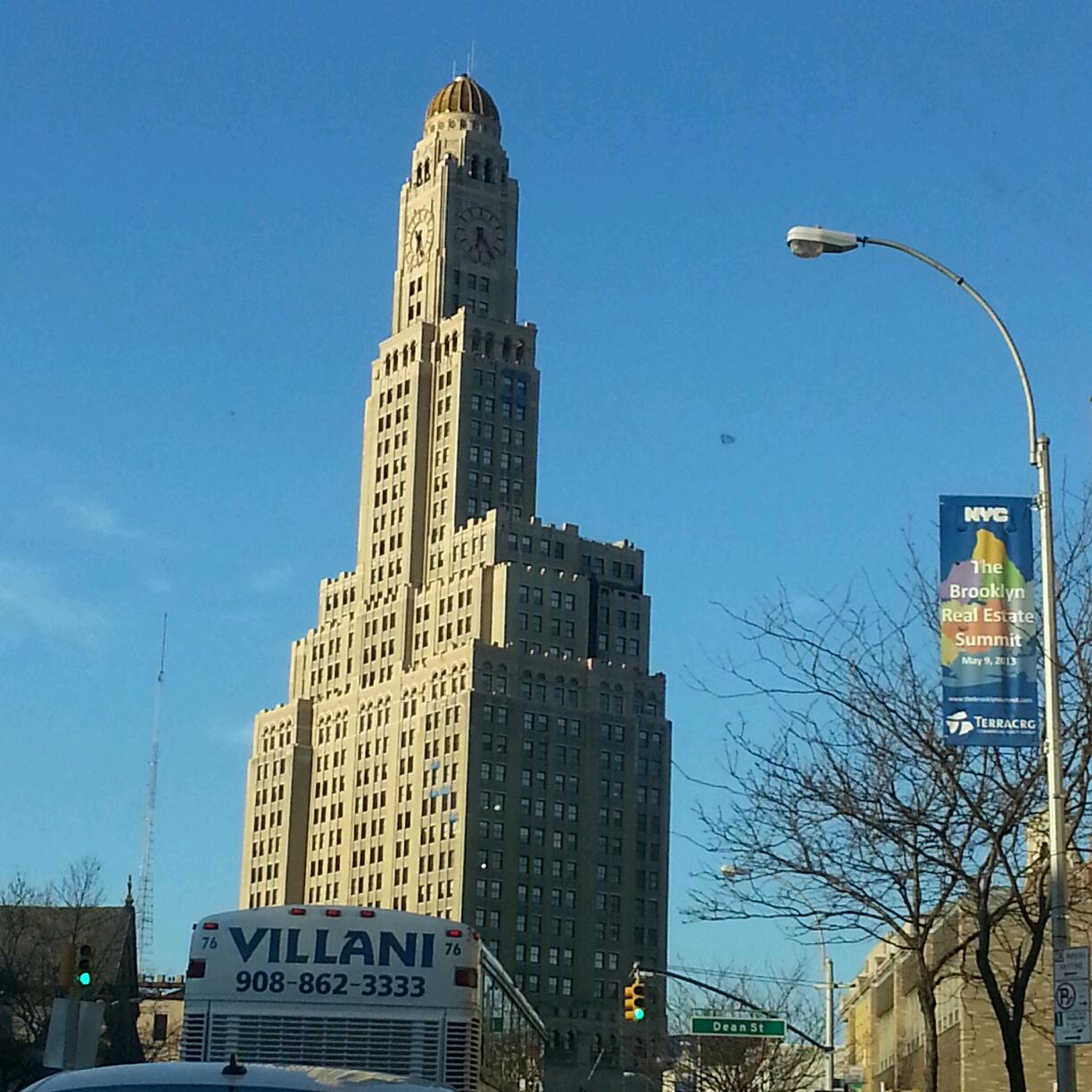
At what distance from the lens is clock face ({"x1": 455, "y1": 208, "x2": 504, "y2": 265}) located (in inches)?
6629

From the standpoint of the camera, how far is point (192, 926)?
20.4m

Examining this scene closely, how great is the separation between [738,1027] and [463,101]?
133m

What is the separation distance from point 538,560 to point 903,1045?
3806 inches

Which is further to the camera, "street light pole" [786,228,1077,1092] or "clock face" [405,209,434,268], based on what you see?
"clock face" [405,209,434,268]

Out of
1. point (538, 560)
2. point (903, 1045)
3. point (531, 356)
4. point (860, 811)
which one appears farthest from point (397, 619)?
point (860, 811)

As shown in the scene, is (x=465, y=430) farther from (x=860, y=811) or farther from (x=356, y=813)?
(x=860, y=811)

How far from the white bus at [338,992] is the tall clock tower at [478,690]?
13699 cm

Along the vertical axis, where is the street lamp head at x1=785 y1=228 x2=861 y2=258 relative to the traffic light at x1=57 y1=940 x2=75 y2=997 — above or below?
above

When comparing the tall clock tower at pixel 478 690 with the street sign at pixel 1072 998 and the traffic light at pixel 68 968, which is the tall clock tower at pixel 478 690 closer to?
the traffic light at pixel 68 968

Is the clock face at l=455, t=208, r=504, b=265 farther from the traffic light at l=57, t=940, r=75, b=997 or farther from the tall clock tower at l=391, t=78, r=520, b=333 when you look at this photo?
the traffic light at l=57, t=940, r=75, b=997

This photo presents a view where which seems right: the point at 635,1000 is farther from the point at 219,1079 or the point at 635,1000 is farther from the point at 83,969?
the point at 219,1079

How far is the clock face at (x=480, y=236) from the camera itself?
168375mm

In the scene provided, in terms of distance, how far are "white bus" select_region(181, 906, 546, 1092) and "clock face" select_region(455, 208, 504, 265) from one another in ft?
493

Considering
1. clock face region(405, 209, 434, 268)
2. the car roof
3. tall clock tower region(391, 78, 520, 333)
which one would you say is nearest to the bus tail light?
the car roof
